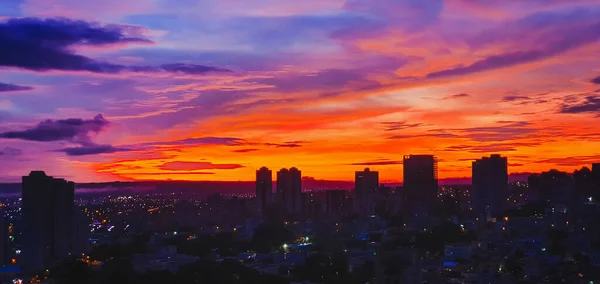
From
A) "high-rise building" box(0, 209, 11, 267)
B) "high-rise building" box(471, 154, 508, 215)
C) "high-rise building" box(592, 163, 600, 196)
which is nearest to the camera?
"high-rise building" box(0, 209, 11, 267)

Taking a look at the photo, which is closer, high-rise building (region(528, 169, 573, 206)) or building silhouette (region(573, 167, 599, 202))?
building silhouette (region(573, 167, 599, 202))

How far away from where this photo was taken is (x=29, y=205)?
70.7 feet

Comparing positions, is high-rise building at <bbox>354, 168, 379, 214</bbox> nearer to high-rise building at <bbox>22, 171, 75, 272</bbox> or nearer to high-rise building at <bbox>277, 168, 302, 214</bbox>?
high-rise building at <bbox>277, 168, 302, 214</bbox>

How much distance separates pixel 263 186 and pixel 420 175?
1000 cm

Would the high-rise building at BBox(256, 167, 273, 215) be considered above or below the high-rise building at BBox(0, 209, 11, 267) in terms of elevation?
above

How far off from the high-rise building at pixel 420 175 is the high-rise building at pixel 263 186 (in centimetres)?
876

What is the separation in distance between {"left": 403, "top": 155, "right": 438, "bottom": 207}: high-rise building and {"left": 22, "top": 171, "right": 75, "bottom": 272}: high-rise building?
23232 mm

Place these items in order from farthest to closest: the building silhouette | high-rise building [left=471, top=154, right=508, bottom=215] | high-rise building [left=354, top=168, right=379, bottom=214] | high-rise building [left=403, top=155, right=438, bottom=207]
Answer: high-rise building [left=403, top=155, right=438, bottom=207] < high-rise building [left=354, top=168, right=379, bottom=214] < high-rise building [left=471, top=154, right=508, bottom=215] < the building silhouette

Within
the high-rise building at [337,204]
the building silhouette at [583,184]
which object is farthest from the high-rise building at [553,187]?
the high-rise building at [337,204]

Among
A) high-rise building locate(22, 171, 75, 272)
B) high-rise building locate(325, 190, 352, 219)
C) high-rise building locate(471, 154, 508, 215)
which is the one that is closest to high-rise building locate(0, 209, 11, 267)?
high-rise building locate(22, 171, 75, 272)

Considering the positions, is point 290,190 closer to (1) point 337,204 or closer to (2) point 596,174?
(1) point 337,204

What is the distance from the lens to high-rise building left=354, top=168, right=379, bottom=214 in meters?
39.1

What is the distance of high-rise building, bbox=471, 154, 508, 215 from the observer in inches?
1382

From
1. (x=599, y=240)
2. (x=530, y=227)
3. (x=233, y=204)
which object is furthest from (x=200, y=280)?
(x=233, y=204)
